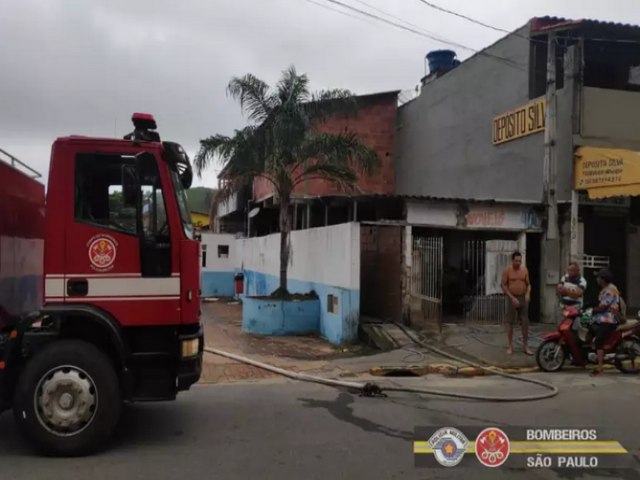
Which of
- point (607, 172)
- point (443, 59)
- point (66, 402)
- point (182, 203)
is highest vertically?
point (443, 59)

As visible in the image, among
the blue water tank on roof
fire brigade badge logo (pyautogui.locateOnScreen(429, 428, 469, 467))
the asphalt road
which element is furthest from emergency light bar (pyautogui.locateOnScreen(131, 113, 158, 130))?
the blue water tank on roof

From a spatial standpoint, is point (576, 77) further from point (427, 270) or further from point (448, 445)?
point (448, 445)

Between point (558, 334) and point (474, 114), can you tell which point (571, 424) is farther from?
point (474, 114)

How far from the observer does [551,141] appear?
13.1 metres

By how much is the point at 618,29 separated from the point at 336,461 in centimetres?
1334

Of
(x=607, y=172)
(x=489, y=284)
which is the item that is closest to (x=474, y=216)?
(x=489, y=284)

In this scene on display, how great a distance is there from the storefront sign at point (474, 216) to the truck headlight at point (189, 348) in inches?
319

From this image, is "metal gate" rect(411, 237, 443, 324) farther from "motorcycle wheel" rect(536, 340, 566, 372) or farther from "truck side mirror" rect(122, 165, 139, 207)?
"truck side mirror" rect(122, 165, 139, 207)

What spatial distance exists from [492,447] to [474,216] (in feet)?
28.2

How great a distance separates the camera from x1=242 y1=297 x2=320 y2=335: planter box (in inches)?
565

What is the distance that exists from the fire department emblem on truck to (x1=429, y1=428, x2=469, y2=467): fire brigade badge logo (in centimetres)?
336

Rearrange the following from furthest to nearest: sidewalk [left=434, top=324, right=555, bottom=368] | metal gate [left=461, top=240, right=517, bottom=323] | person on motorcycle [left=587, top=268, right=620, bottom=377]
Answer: metal gate [left=461, top=240, right=517, bottom=323]
sidewalk [left=434, top=324, right=555, bottom=368]
person on motorcycle [left=587, top=268, right=620, bottom=377]

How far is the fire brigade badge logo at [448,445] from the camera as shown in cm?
511

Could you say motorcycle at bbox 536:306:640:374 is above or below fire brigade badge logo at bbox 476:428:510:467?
above
